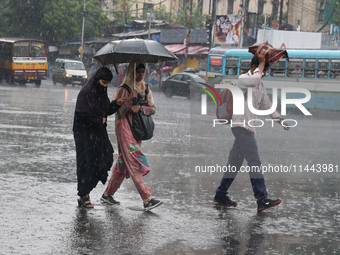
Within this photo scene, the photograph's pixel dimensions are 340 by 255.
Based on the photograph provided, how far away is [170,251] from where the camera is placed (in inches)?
166

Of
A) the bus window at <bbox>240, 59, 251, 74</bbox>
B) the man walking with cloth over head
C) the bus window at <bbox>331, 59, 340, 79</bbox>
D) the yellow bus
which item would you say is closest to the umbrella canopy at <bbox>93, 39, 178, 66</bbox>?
the man walking with cloth over head

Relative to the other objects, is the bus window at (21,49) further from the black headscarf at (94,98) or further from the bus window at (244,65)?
the black headscarf at (94,98)

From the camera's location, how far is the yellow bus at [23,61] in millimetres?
33750

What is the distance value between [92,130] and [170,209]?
1.19 meters

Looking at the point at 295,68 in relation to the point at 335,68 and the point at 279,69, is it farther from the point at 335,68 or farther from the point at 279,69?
the point at 335,68

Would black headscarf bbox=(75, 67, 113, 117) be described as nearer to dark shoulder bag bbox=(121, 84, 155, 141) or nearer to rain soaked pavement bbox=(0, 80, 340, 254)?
dark shoulder bag bbox=(121, 84, 155, 141)

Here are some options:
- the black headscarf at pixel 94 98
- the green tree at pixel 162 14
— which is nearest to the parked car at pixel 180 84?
the black headscarf at pixel 94 98

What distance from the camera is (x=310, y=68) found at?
76.0ft

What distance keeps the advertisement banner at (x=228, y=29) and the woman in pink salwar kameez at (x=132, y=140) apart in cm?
3362

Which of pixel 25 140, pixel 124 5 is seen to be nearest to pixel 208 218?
pixel 25 140

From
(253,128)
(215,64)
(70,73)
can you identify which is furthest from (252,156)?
(70,73)

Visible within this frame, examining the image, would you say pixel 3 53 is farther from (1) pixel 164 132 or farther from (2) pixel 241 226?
(2) pixel 241 226

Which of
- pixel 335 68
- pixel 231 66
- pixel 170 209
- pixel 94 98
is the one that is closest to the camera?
pixel 94 98

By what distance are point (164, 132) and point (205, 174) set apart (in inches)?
202
